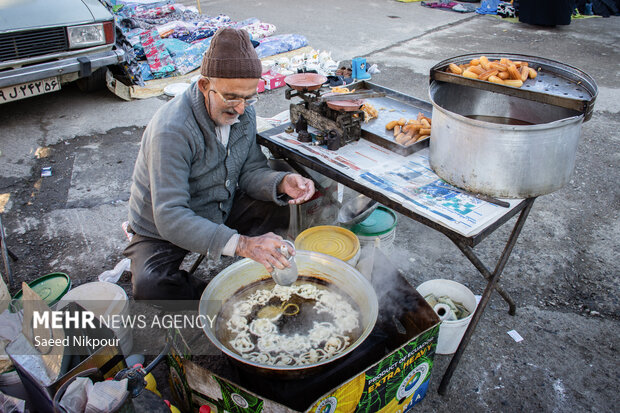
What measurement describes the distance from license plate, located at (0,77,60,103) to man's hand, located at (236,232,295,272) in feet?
13.9

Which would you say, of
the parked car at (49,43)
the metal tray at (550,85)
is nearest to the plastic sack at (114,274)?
the metal tray at (550,85)

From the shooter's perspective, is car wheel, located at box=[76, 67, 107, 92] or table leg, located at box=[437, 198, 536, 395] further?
car wheel, located at box=[76, 67, 107, 92]

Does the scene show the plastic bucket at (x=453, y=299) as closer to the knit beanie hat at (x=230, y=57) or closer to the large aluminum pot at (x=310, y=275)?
the large aluminum pot at (x=310, y=275)

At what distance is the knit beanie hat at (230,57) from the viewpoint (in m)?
2.00

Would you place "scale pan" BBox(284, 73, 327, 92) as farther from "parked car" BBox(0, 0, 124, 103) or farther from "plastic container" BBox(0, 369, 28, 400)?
"parked car" BBox(0, 0, 124, 103)

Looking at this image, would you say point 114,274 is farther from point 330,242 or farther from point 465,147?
point 465,147

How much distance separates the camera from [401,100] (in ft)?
9.96

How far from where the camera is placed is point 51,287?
Result: 102 inches

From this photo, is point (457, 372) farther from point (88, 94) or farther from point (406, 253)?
point (88, 94)

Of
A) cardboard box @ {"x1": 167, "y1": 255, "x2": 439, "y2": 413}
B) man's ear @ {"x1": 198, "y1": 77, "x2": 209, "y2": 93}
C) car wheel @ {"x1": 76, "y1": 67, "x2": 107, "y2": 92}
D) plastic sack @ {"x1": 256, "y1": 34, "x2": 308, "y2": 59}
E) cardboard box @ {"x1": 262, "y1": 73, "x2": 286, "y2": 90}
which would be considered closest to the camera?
cardboard box @ {"x1": 167, "y1": 255, "x2": 439, "y2": 413}

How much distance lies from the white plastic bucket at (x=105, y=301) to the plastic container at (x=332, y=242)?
3.43 ft

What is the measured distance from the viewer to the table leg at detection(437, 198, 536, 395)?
6.79ft

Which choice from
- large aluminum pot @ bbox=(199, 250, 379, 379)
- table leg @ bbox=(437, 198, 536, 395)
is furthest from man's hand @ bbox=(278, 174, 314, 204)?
table leg @ bbox=(437, 198, 536, 395)

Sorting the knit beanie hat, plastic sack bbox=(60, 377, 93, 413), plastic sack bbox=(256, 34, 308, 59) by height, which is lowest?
plastic sack bbox=(60, 377, 93, 413)
